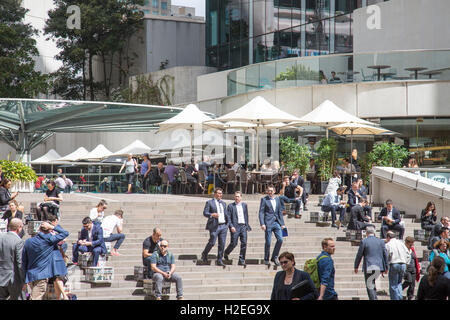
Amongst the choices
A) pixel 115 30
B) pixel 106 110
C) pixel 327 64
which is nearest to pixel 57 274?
pixel 327 64

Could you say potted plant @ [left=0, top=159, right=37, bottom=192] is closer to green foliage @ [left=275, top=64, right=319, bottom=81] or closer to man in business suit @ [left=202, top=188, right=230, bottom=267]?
man in business suit @ [left=202, top=188, right=230, bottom=267]

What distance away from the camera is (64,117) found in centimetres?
3534

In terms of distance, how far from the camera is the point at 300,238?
59.7 feet

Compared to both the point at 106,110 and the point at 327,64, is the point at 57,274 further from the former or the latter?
the point at 106,110

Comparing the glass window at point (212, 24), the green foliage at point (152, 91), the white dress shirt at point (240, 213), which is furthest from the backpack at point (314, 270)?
the green foliage at point (152, 91)

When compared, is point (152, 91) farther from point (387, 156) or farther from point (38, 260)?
point (38, 260)

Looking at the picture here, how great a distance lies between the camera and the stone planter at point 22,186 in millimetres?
24734

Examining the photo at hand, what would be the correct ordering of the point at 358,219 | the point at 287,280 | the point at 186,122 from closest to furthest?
the point at 287,280
the point at 358,219
the point at 186,122

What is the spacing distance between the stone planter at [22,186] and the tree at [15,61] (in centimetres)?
2747

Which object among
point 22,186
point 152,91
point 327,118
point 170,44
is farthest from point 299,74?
point 170,44

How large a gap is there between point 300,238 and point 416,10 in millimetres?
18291

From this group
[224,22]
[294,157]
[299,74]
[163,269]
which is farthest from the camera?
[224,22]

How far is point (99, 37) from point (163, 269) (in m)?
46.6

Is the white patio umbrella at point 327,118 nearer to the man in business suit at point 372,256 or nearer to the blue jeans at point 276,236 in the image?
the blue jeans at point 276,236
